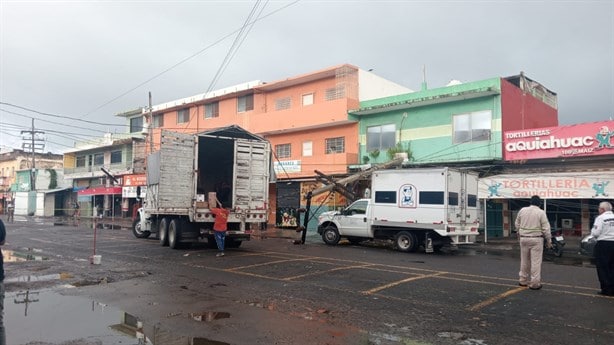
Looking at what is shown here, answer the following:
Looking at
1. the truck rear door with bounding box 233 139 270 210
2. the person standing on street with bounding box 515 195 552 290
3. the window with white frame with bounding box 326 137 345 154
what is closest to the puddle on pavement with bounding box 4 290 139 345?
the person standing on street with bounding box 515 195 552 290

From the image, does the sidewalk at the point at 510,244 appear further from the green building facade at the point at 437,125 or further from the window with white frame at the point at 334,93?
the window with white frame at the point at 334,93

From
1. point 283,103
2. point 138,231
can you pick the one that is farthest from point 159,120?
point 138,231

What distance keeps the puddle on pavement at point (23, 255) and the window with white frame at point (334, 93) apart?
18.3 meters

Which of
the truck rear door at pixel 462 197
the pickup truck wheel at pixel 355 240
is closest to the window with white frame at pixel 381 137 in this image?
the pickup truck wheel at pixel 355 240

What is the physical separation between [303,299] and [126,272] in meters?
4.88

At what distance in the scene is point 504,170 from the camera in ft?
67.1

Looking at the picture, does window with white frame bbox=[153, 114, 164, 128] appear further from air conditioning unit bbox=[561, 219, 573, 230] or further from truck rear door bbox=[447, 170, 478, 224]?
air conditioning unit bbox=[561, 219, 573, 230]

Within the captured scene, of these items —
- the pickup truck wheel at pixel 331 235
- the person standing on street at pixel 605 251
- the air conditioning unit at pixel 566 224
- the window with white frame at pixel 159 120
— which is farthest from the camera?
the window with white frame at pixel 159 120

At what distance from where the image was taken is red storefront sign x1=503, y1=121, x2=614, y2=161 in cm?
1775

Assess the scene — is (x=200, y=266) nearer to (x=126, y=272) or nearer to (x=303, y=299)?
(x=126, y=272)

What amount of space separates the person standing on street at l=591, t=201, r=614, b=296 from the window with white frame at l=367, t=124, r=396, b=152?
694 inches

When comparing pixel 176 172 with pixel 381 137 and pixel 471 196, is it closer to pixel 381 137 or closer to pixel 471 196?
pixel 471 196

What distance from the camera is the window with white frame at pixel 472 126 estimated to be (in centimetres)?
2217

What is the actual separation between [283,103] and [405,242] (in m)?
17.6
